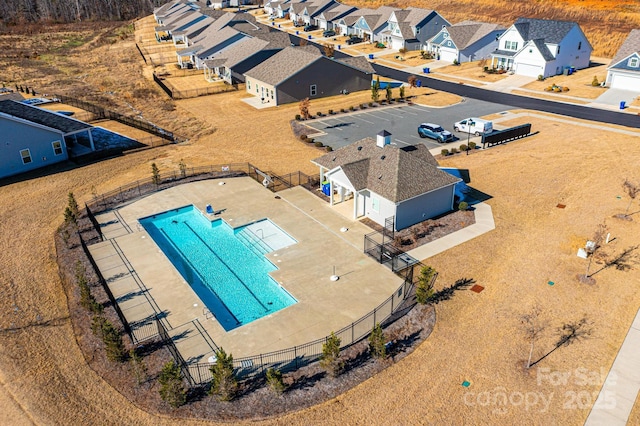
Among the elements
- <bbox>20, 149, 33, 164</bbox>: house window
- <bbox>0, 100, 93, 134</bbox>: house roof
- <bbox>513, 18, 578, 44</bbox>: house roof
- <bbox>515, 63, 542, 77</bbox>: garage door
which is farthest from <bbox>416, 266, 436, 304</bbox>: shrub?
<bbox>513, 18, 578, 44</bbox>: house roof

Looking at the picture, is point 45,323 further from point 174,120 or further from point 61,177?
point 174,120

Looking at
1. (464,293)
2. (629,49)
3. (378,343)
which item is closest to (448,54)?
(629,49)

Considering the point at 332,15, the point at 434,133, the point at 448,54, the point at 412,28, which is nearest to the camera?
the point at 434,133

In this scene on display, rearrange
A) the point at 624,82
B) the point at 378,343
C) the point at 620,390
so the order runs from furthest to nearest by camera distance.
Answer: the point at 624,82 < the point at 378,343 < the point at 620,390

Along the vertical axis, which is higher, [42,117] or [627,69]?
[627,69]

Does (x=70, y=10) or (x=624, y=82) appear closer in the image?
(x=624, y=82)

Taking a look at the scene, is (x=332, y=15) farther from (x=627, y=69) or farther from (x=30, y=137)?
(x=30, y=137)

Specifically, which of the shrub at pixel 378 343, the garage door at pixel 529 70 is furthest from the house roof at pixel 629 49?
the shrub at pixel 378 343

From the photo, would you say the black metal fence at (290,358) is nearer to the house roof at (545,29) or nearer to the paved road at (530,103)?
the paved road at (530,103)
